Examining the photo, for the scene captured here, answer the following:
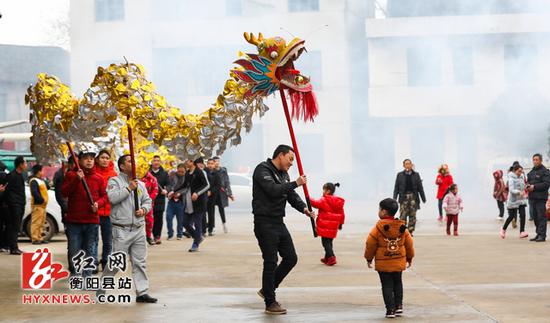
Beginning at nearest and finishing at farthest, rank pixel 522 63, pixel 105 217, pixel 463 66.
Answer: pixel 105 217 < pixel 522 63 < pixel 463 66

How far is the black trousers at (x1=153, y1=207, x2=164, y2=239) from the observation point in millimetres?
17812

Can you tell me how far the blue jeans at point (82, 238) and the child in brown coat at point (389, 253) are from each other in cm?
375

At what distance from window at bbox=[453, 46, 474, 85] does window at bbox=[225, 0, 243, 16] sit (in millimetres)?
8750

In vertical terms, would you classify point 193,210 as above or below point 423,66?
below

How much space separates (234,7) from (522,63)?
33.9ft

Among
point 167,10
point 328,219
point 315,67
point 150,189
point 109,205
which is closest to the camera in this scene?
point 109,205

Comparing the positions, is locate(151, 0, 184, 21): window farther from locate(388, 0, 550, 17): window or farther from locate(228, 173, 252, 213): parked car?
locate(388, 0, 550, 17): window

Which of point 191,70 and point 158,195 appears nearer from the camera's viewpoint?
point 158,195

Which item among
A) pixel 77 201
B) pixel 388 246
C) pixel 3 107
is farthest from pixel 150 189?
pixel 3 107

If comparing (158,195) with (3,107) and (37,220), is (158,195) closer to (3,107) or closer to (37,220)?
(37,220)

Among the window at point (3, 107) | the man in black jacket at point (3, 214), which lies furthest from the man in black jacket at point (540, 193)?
the window at point (3, 107)

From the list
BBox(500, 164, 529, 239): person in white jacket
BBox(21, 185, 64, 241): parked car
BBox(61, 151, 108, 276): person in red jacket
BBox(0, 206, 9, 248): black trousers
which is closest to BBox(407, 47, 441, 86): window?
BBox(500, 164, 529, 239): person in white jacket

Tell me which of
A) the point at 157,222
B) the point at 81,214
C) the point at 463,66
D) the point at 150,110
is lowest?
the point at 157,222

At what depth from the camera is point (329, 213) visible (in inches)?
544
